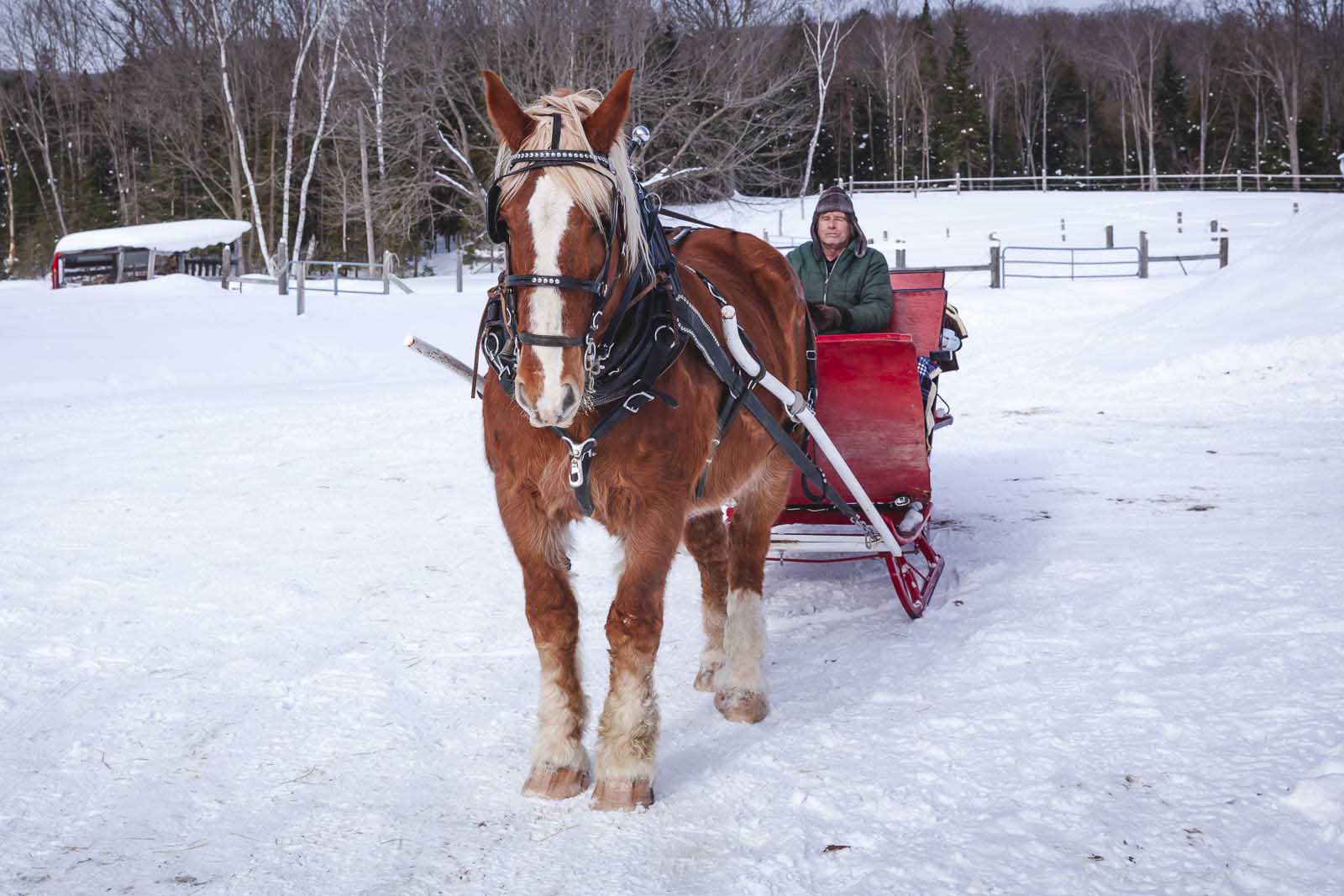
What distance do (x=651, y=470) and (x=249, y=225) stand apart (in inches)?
1265

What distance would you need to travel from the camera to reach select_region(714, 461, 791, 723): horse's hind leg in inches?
155

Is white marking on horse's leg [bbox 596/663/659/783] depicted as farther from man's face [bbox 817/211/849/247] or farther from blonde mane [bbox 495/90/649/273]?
man's face [bbox 817/211/849/247]

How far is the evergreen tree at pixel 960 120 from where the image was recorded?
5378 cm

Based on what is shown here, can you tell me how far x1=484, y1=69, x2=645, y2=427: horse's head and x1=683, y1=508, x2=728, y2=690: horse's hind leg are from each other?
5.20 feet

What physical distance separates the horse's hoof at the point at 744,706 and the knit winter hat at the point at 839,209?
245cm

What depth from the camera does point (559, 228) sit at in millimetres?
2758

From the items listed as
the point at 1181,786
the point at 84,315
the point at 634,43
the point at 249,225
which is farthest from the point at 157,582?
the point at 249,225

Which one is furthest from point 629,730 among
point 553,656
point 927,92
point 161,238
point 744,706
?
point 927,92

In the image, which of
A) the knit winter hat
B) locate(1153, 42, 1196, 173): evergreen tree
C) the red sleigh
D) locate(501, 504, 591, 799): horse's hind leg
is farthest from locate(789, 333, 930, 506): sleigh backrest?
locate(1153, 42, 1196, 173): evergreen tree

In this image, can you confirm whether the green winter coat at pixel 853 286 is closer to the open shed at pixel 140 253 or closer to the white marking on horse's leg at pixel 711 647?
the white marking on horse's leg at pixel 711 647

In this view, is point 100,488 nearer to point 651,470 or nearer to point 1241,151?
point 651,470

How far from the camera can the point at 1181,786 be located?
3.15 metres

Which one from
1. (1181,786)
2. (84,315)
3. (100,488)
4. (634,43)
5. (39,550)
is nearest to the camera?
(1181,786)

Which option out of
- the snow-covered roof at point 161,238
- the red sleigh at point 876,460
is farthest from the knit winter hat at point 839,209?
the snow-covered roof at point 161,238
